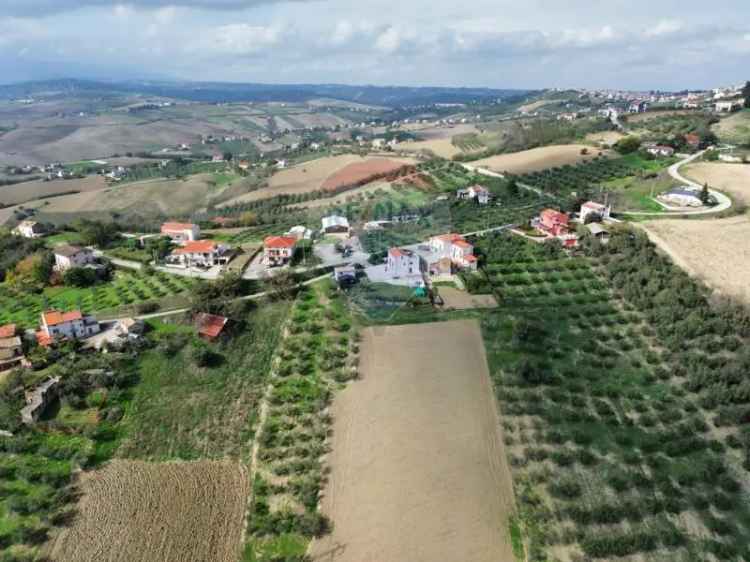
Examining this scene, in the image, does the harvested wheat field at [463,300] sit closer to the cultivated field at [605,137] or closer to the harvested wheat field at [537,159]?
the harvested wheat field at [537,159]

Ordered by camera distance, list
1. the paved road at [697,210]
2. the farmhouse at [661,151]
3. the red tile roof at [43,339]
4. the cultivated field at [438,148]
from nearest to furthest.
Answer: the red tile roof at [43,339], the paved road at [697,210], the farmhouse at [661,151], the cultivated field at [438,148]

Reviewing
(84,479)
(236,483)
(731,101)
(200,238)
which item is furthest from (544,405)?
(731,101)

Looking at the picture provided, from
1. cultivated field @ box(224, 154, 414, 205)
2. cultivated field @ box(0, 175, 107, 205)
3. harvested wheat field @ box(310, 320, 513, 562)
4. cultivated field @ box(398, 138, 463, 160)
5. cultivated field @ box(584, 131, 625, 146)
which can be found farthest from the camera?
cultivated field @ box(398, 138, 463, 160)

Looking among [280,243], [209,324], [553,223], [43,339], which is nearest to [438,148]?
[553,223]


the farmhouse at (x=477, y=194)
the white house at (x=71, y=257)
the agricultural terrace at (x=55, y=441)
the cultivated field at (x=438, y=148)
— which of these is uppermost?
the farmhouse at (x=477, y=194)

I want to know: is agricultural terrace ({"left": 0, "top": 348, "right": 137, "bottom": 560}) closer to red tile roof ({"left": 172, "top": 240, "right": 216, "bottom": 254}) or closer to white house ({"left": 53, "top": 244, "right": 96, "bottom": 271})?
red tile roof ({"left": 172, "top": 240, "right": 216, "bottom": 254})

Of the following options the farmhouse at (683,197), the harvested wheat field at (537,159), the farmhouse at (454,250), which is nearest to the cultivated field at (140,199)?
the harvested wheat field at (537,159)

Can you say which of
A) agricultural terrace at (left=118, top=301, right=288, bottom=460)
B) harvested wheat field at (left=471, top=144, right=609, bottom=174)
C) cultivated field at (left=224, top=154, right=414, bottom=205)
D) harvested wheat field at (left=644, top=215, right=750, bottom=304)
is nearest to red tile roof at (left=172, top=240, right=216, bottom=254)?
agricultural terrace at (left=118, top=301, right=288, bottom=460)
